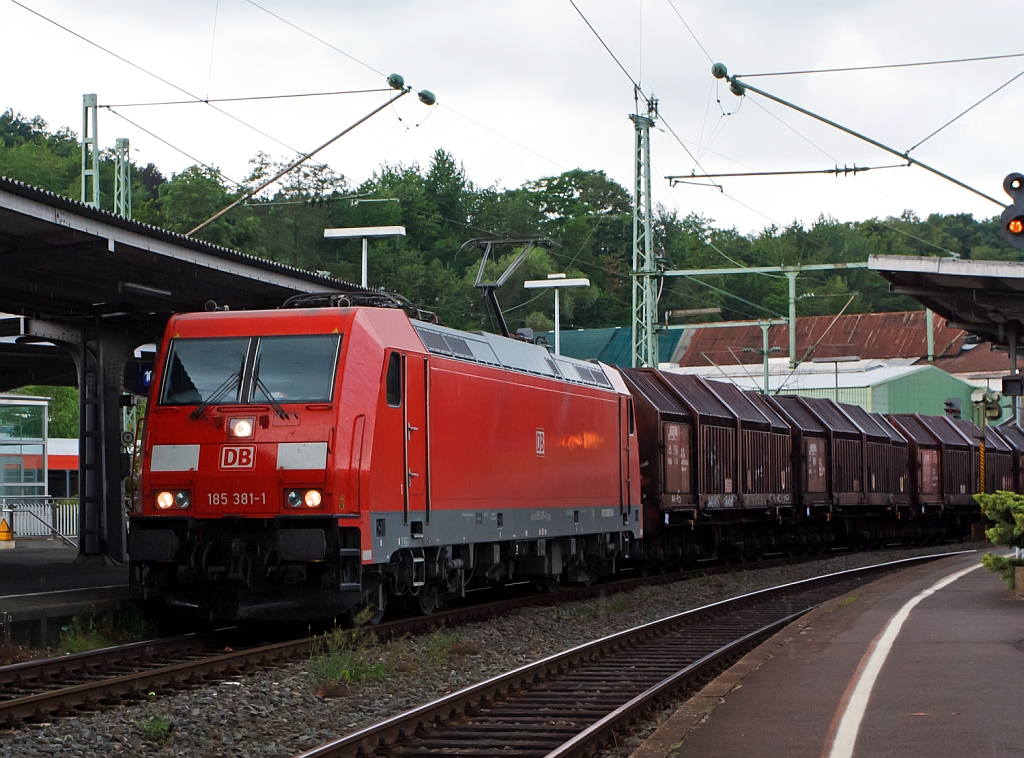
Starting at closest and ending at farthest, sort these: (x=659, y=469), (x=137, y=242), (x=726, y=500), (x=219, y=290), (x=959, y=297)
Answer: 1. (x=137, y=242)
2. (x=219, y=290)
3. (x=659, y=469)
4. (x=726, y=500)
5. (x=959, y=297)

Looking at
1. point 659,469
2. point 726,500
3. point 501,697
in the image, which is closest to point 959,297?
point 726,500

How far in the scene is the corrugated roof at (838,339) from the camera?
266 ft

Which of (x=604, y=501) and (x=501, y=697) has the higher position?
(x=604, y=501)

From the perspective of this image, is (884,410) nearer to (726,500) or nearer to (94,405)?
(726,500)

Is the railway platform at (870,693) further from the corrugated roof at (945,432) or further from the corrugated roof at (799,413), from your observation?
the corrugated roof at (945,432)

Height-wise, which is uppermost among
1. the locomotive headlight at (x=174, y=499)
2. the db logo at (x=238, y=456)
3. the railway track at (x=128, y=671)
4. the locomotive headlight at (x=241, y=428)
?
the locomotive headlight at (x=241, y=428)

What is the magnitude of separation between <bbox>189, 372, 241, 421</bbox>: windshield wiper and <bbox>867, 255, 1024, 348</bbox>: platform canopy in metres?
14.7

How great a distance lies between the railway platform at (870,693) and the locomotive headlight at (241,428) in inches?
211

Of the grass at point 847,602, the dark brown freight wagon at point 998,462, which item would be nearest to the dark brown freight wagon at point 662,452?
the grass at point 847,602

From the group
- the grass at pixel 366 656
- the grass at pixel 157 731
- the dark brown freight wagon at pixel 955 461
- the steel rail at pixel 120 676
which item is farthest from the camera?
the dark brown freight wagon at pixel 955 461

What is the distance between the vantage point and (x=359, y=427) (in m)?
13.2

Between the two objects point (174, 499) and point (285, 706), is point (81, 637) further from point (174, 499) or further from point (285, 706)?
point (285, 706)

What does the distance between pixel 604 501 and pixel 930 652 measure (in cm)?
930

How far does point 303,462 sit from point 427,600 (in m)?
3.43
